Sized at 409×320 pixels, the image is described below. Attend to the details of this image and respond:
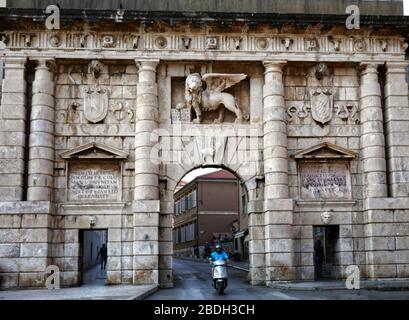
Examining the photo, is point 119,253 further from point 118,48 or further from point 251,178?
point 118,48

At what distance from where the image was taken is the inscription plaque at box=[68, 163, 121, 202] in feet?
64.8

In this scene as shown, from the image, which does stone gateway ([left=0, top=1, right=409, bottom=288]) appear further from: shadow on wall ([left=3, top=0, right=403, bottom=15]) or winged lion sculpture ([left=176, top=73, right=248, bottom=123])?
shadow on wall ([left=3, top=0, right=403, bottom=15])

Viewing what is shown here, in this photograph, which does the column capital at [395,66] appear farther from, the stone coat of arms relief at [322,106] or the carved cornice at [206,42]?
the stone coat of arms relief at [322,106]

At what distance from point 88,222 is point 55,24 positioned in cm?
709

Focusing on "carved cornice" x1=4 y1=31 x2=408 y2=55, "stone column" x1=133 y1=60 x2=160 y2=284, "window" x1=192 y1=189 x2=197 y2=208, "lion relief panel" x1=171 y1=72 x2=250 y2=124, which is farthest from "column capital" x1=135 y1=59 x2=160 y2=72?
"window" x1=192 y1=189 x2=197 y2=208

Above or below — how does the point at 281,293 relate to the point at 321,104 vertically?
below

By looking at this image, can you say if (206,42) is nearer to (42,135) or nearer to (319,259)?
(42,135)

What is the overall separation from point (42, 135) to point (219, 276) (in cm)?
791

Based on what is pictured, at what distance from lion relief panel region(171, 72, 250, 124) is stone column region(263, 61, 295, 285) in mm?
1041

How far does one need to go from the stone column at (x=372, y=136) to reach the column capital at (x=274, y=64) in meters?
3.08

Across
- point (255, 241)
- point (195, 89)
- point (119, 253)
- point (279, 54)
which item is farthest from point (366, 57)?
point (119, 253)

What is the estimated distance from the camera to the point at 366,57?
2067 centimetres

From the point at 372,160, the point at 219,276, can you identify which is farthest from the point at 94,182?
the point at 372,160

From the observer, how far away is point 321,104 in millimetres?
20688
